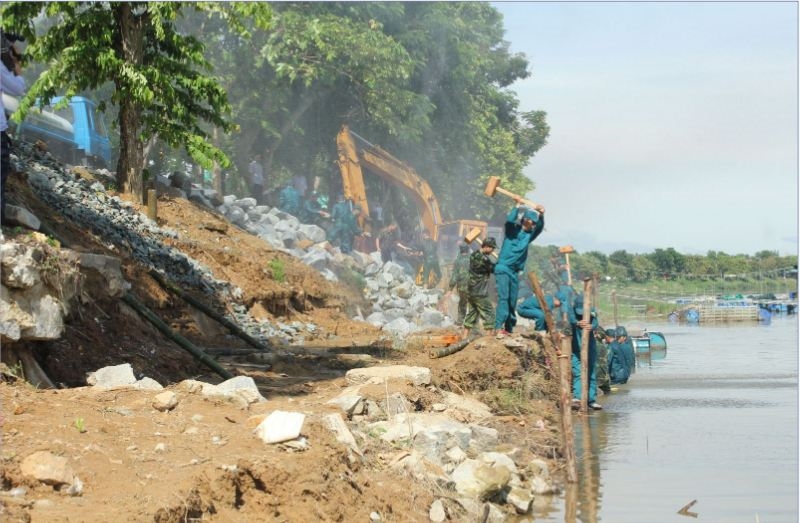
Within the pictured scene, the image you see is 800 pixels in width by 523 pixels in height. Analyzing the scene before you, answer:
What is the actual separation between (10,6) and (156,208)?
5.91 m

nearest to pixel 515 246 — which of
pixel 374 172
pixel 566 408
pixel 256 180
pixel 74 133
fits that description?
pixel 566 408

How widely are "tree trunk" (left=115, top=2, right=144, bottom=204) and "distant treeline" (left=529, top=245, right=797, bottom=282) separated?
147 ft

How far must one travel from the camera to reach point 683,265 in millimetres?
76188

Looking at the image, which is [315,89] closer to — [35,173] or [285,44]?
[285,44]

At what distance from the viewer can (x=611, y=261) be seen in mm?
72062

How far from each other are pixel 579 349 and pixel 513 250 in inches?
90.6

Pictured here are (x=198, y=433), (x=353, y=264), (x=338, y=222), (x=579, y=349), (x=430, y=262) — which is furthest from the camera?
(x=430, y=262)

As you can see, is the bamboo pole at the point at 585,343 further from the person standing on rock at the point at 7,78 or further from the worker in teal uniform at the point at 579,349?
the person standing on rock at the point at 7,78

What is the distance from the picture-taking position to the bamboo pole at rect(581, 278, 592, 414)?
1505 cm

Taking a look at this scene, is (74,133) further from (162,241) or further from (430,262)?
(430,262)

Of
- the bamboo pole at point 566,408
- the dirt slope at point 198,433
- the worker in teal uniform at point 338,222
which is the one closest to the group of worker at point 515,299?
the dirt slope at point 198,433

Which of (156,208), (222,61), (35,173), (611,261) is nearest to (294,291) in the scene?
(156,208)

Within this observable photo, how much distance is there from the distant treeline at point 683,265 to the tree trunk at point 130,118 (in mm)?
44939

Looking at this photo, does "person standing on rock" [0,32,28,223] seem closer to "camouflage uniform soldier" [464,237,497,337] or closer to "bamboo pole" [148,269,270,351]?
"bamboo pole" [148,269,270,351]
